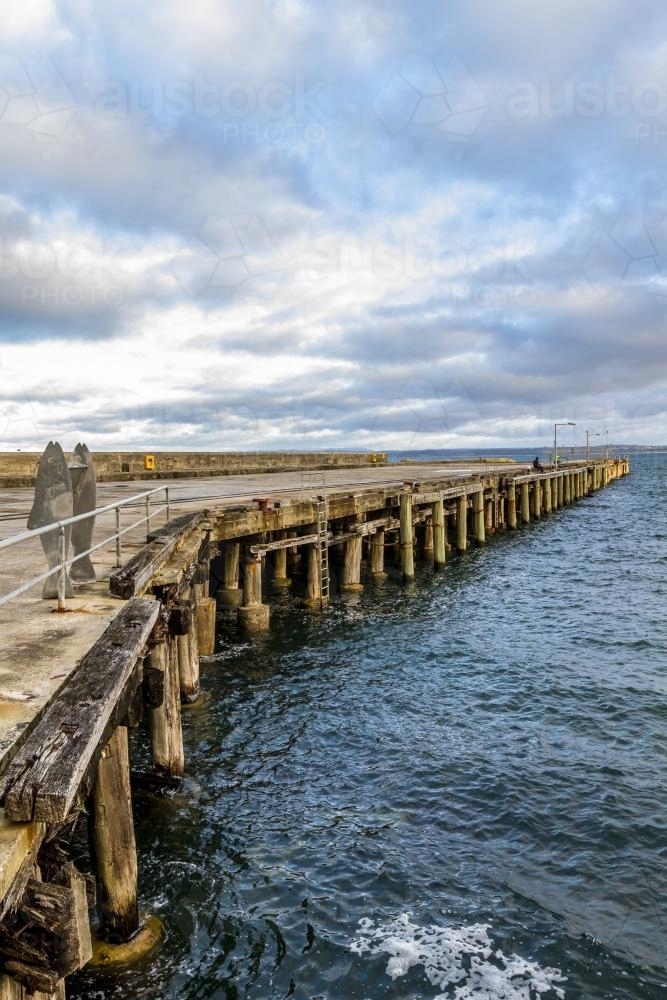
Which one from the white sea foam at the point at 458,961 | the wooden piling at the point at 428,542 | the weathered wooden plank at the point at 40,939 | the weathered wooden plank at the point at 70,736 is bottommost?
the white sea foam at the point at 458,961

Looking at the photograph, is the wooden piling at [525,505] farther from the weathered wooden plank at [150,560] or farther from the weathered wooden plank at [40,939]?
the weathered wooden plank at [40,939]

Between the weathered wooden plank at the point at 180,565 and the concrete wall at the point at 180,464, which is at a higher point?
the concrete wall at the point at 180,464

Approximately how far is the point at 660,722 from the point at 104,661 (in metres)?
9.74

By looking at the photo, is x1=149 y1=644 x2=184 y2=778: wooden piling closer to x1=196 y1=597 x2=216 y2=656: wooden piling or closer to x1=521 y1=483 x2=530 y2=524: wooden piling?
x1=196 y1=597 x2=216 y2=656: wooden piling

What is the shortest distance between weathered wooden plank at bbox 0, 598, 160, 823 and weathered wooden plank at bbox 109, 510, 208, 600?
146cm

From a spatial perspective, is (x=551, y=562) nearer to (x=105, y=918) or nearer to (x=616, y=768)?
(x=616, y=768)

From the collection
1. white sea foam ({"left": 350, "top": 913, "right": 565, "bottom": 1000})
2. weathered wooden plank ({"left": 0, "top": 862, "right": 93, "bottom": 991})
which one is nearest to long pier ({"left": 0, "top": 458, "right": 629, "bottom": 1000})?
weathered wooden plank ({"left": 0, "top": 862, "right": 93, "bottom": 991})

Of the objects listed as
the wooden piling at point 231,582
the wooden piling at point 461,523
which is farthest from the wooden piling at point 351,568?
the wooden piling at point 461,523

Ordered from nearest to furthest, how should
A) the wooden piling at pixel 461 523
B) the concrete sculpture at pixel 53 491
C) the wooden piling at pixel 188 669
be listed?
the concrete sculpture at pixel 53 491
the wooden piling at pixel 188 669
the wooden piling at pixel 461 523

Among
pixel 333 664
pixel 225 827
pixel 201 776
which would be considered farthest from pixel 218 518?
pixel 225 827

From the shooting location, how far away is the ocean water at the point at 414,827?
235 inches

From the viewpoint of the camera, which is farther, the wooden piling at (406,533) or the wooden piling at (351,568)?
the wooden piling at (406,533)

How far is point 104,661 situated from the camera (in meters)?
5.18

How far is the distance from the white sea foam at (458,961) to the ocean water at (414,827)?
0.02 m
